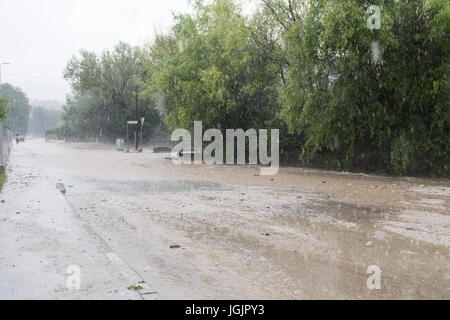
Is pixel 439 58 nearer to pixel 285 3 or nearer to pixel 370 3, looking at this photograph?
pixel 370 3

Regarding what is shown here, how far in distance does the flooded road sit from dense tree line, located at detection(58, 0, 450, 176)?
5.30m

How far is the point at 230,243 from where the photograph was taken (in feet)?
24.5

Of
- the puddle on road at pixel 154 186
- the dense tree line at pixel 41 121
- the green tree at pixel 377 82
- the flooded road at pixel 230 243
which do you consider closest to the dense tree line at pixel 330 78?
the green tree at pixel 377 82

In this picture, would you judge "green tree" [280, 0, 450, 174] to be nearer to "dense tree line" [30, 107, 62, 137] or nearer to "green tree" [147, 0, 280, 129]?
"green tree" [147, 0, 280, 129]

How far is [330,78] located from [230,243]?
14.9m

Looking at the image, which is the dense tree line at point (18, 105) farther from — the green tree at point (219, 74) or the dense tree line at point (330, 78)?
the dense tree line at point (330, 78)

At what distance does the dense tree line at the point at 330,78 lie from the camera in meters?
17.7

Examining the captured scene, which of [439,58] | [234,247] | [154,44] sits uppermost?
[154,44]

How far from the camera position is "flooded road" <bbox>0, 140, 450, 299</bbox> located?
5.16 meters

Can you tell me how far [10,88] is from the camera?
143 m

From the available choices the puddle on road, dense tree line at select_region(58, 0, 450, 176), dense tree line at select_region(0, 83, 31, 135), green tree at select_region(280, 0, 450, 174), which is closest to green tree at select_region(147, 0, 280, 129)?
dense tree line at select_region(58, 0, 450, 176)

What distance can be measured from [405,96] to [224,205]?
35.3 ft

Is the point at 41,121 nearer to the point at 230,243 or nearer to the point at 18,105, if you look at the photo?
the point at 18,105
